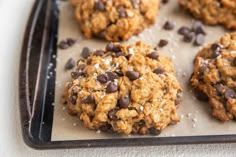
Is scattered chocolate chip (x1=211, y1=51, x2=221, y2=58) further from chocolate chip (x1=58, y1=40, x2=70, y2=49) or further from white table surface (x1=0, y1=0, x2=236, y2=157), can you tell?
chocolate chip (x1=58, y1=40, x2=70, y2=49)

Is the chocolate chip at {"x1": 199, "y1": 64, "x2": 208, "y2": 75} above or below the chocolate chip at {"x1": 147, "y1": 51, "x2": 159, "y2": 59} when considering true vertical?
below

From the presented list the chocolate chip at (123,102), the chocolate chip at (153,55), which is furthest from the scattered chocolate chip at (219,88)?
the chocolate chip at (123,102)

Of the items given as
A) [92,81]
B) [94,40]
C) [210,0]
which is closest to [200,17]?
[210,0]

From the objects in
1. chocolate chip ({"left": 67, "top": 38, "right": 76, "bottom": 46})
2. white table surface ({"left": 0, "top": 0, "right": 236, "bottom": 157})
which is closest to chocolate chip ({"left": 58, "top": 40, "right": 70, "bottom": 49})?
chocolate chip ({"left": 67, "top": 38, "right": 76, "bottom": 46})

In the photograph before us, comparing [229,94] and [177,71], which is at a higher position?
[177,71]

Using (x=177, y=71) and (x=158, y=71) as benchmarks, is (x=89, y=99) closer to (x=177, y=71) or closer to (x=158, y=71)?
(x=158, y=71)

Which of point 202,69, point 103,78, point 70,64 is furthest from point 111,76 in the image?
point 202,69
